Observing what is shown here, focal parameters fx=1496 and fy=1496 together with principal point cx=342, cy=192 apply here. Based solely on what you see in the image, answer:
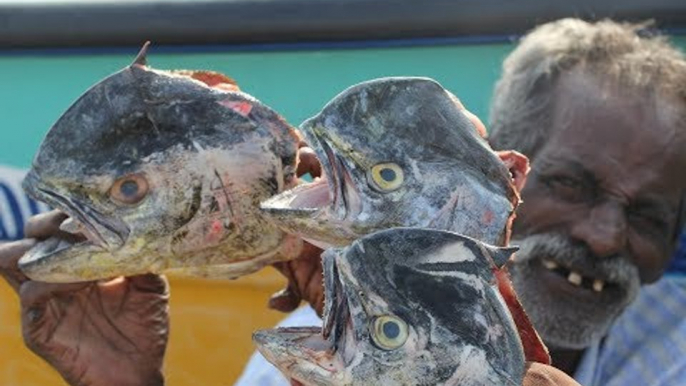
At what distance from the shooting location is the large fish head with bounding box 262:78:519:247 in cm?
150

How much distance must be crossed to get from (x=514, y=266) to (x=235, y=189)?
1006 millimetres

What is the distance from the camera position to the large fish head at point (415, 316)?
51.9 inches

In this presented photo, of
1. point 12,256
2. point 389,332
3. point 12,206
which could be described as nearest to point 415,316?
point 389,332

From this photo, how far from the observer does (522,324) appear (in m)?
1.49

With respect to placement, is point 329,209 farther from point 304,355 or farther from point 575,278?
point 575,278

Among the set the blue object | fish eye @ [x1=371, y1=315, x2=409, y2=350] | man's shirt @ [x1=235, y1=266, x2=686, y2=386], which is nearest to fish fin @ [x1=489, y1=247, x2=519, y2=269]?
fish eye @ [x1=371, y1=315, x2=409, y2=350]

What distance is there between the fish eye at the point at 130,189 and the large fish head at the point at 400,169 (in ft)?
0.59

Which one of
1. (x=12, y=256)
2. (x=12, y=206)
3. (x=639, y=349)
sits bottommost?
(x=639, y=349)

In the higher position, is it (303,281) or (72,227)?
(72,227)

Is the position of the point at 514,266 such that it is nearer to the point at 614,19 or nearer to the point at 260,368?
the point at 260,368

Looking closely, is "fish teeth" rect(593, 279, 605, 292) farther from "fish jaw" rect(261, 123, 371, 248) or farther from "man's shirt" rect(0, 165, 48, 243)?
"man's shirt" rect(0, 165, 48, 243)

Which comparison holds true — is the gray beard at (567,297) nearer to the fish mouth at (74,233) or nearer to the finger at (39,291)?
the finger at (39,291)

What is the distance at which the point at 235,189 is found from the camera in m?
1.65

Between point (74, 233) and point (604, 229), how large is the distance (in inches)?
42.1
